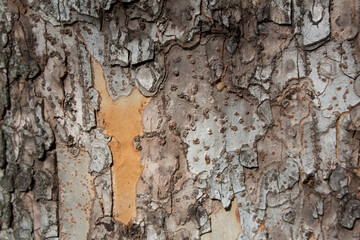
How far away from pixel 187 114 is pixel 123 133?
229 mm

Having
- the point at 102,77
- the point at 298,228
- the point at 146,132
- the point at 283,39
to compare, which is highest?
the point at 283,39

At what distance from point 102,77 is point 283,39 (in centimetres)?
62

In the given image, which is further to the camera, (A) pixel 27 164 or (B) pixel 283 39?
(A) pixel 27 164

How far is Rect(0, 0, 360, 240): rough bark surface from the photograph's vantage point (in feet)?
3.55

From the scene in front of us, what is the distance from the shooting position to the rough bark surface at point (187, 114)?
1.08 meters

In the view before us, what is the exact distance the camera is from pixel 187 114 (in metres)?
Result: 1.14

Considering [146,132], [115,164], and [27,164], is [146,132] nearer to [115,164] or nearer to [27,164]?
[115,164]

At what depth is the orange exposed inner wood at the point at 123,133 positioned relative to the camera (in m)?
1.14

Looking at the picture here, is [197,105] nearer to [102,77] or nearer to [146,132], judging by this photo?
[146,132]

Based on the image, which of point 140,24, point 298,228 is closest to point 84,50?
point 140,24

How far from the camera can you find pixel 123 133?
3.77 ft

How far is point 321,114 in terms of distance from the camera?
1.08m

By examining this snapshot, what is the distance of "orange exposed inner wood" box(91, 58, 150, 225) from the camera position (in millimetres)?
1140

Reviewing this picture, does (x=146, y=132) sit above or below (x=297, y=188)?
above
